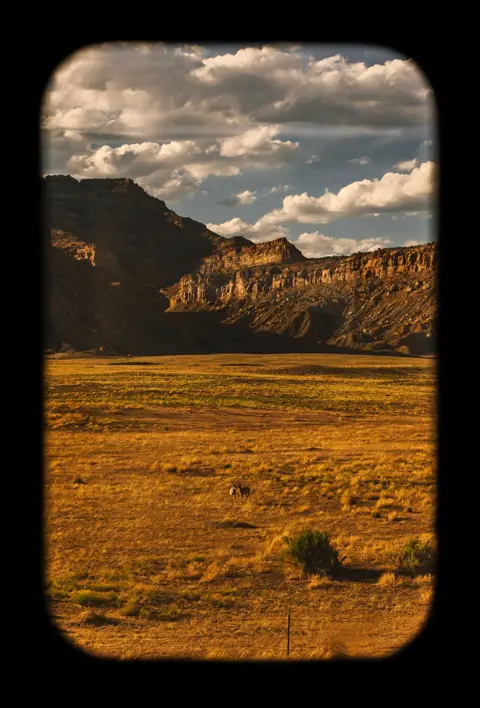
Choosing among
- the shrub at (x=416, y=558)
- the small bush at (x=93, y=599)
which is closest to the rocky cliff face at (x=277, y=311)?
the shrub at (x=416, y=558)

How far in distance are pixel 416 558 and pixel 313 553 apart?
137cm

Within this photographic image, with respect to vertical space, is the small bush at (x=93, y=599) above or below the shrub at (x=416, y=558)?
above

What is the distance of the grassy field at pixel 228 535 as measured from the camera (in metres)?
6.70

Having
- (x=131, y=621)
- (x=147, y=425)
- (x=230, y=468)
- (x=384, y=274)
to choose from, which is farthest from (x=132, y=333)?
(x=131, y=621)

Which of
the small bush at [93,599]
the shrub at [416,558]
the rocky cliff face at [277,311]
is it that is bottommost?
the shrub at [416,558]

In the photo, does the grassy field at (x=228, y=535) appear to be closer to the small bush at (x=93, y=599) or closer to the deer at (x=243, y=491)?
the small bush at (x=93, y=599)

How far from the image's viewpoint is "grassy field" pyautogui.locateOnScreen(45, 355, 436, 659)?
6.70 meters

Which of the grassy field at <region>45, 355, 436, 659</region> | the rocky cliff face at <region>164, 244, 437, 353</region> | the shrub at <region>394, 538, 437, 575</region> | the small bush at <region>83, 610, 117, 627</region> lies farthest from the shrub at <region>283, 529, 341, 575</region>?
the rocky cliff face at <region>164, 244, 437, 353</region>

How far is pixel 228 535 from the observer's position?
1062cm

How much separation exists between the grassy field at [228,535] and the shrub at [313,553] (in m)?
0.18

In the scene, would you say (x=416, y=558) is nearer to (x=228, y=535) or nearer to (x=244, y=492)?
(x=228, y=535)

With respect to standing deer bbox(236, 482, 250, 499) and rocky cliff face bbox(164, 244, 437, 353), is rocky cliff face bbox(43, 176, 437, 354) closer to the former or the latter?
rocky cliff face bbox(164, 244, 437, 353)

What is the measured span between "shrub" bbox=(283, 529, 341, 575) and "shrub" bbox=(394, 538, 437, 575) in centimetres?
85
